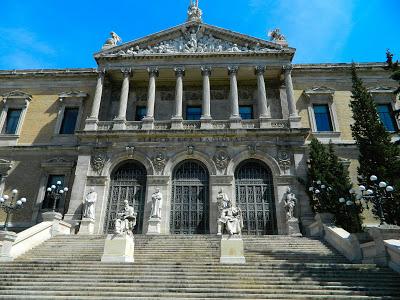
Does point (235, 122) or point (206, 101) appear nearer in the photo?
point (235, 122)

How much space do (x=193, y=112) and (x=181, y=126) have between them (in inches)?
130

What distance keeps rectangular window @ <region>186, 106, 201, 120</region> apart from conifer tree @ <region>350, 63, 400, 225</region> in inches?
412

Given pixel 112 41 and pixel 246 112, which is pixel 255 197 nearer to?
pixel 246 112

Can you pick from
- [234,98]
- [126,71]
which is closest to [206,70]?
[234,98]

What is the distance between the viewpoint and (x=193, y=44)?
78.5 feet

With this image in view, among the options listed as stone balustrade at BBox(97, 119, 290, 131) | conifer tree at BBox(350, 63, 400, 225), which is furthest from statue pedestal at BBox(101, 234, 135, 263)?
conifer tree at BBox(350, 63, 400, 225)

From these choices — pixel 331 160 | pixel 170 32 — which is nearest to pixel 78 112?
pixel 170 32

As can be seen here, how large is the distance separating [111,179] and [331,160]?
1297cm

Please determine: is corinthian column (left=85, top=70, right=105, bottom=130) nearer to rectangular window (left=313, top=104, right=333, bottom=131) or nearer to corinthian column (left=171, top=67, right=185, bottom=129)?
corinthian column (left=171, top=67, right=185, bottom=129)

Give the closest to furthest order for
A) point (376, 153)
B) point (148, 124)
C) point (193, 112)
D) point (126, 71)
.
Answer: point (376, 153), point (148, 124), point (126, 71), point (193, 112)

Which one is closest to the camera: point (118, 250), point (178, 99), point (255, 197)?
point (118, 250)

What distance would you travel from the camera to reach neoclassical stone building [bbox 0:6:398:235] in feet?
64.5

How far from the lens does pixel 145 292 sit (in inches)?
361

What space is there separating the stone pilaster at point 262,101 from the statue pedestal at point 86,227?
38.2 feet
